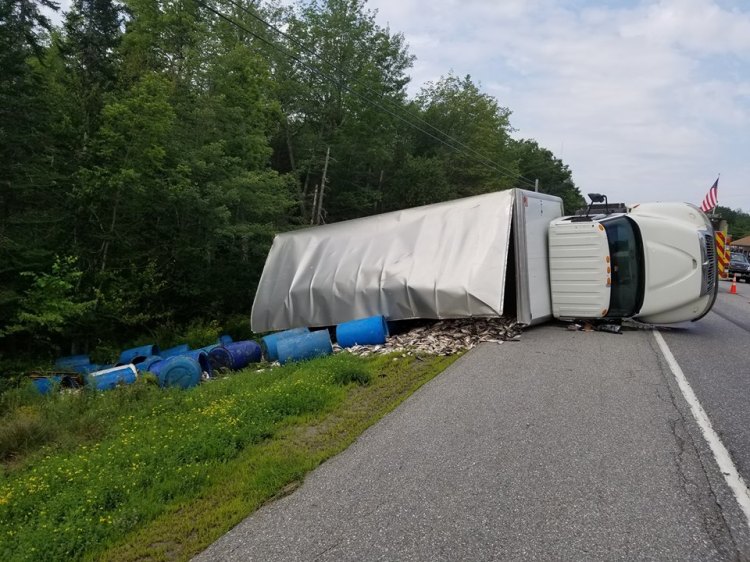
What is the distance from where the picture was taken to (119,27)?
63.3 ft

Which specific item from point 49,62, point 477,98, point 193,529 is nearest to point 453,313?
point 193,529

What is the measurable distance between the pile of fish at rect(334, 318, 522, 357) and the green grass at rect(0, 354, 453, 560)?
1022mm

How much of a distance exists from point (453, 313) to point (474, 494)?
21.0ft

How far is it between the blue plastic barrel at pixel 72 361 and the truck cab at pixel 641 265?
13.0m

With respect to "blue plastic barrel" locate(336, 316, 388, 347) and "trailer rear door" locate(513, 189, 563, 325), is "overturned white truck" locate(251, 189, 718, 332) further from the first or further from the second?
"blue plastic barrel" locate(336, 316, 388, 347)

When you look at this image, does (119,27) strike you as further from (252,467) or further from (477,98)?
(477,98)

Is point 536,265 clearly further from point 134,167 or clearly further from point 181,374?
point 134,167

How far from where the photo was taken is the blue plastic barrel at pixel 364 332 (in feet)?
33.4

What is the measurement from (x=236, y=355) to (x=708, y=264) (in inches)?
354

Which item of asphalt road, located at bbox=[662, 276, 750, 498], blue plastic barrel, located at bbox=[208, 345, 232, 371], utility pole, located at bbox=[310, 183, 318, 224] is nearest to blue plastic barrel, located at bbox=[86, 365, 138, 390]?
blue plastic barrel, located at bbox=[208, 345, 232, 371]

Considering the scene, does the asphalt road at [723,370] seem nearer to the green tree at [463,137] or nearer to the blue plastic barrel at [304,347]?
the blue plastic barrel at [304,347]

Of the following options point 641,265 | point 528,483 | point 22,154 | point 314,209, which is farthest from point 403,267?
point 314,209

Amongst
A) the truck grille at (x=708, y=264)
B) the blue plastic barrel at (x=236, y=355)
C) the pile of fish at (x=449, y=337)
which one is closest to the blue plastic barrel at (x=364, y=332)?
the pile of fish at (x=449, y=337)

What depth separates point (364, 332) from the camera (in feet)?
33.6
